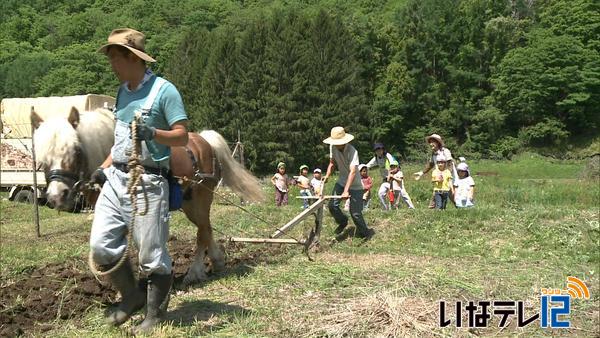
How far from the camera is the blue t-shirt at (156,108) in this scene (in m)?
4.17

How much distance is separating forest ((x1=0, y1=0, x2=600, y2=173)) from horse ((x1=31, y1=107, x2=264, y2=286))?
3681 centimetres

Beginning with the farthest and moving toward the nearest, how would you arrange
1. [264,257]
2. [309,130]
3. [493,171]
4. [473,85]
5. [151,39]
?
1. [151,39]
2. [473,85]
3. [309,130]
4. [493,171]
5. [264,257]

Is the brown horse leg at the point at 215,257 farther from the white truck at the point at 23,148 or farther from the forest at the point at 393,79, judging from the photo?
the forest at the point at 393,79

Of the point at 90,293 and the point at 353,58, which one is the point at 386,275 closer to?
the point at 90,293

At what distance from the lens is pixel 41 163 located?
15.1ft

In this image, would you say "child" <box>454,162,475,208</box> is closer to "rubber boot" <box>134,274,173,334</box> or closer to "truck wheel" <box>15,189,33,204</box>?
"rubber boot" <box>134,274,173,334</box>

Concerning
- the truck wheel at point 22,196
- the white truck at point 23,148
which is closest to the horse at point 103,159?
the white truck at point 23,148

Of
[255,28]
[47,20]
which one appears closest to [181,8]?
[47,20]

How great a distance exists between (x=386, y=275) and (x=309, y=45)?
149ft

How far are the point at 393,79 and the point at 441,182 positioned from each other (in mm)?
45201

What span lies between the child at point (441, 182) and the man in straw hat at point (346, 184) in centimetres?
286

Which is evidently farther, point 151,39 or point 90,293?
point 151,39

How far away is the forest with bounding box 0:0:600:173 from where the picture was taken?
4678cm

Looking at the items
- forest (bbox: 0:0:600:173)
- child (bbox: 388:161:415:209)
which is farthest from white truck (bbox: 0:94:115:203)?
forest (bbox: 0:0:600:173)
